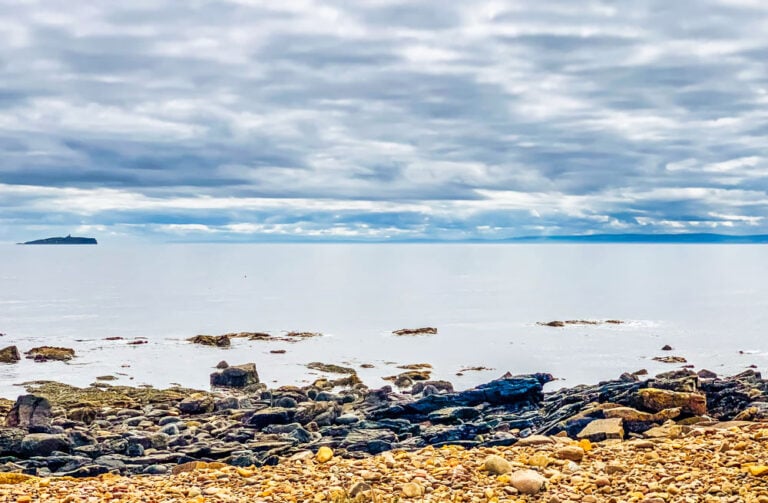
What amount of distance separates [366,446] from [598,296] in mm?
78331

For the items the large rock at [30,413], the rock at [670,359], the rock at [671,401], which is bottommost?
the rock at [670,359]

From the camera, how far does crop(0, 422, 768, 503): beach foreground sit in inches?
344

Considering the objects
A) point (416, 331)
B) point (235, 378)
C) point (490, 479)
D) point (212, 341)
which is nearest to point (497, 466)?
point (490, 479)

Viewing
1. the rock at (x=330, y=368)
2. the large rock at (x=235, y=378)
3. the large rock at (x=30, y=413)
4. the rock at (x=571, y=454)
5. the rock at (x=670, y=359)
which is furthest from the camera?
the rock at (x=670, y=359)

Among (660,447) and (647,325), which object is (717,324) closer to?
(647,325)

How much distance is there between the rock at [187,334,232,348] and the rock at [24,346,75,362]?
330 inches

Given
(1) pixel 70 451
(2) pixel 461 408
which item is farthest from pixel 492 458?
(2) pixel 461 408

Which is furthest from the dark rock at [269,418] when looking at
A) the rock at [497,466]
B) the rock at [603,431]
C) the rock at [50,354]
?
the rock at [50,354]

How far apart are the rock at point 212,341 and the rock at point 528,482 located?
1636 inches

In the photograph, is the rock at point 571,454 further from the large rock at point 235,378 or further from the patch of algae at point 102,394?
the large rock at point 235,378

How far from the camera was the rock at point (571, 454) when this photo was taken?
1025cm

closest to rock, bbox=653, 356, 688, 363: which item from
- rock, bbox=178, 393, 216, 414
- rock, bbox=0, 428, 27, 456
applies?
rock, bbox=178, 393, 216, 414

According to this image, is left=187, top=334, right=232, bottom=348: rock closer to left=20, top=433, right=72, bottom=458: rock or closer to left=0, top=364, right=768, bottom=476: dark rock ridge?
left=0, top=364, right=768, bottom=476: dark rock ridge

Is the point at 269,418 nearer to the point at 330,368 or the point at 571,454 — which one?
the point at 571,454
